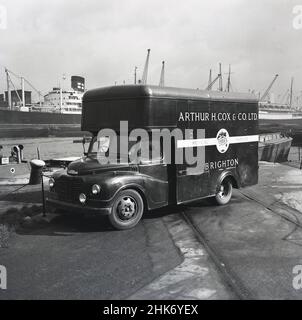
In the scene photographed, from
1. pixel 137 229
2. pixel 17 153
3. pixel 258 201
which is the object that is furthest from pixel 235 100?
pixel 17 153

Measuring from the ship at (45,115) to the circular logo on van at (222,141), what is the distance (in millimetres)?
54076

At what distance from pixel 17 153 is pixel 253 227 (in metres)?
13.0

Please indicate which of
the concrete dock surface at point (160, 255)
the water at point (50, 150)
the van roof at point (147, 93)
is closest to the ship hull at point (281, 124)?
the water at point (50, 150)

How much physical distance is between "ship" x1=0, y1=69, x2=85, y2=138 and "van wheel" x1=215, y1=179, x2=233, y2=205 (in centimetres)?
5384

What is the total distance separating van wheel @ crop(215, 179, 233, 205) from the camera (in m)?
10.2

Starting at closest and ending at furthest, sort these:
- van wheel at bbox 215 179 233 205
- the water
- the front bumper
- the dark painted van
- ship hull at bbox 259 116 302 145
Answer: the front bumper → the dark painted van → van wheel at bbox 215 179 233 205 → the water → ship hull at bbox 259 116 302 145

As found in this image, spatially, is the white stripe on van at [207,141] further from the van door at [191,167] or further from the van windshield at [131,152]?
the van windshield at [131,152]

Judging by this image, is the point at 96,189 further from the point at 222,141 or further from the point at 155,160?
the point at 222,141

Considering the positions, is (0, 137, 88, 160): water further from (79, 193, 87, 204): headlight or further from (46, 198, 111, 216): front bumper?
(79, 193, 87, 204): headlight

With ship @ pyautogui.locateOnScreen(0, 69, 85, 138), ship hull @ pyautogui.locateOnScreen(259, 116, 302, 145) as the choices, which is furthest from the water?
ship hull @ pyautogui.locateOnScreen(259, 116, 302, 145)

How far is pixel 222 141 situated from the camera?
32.7 ft

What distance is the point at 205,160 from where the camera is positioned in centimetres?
949

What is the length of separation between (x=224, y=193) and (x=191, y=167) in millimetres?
1857

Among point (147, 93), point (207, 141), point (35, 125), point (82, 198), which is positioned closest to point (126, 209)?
point (82, 198)
